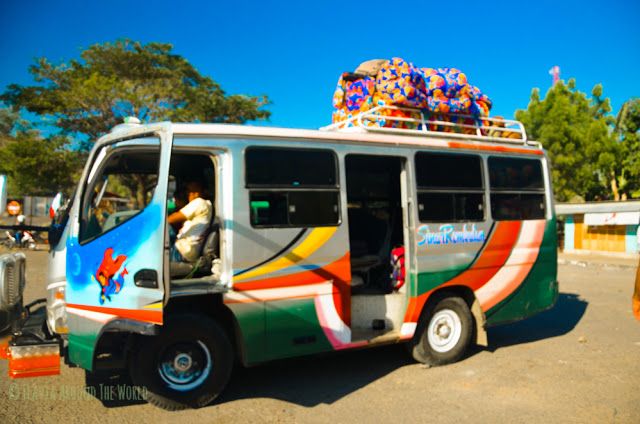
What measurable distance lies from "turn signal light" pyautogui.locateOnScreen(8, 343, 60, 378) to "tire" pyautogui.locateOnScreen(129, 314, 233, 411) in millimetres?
658

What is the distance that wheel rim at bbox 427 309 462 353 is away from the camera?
6.63 m

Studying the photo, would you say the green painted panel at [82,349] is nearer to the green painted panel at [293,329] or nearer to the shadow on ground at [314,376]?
the shadow on ground at [314,376]

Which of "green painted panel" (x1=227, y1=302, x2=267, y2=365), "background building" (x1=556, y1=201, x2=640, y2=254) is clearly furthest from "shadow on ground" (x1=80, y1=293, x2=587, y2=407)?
"background building" (x1=556, y1=201, x2=640, y2=254)

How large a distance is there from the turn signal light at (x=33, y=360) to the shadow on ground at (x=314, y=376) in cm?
75

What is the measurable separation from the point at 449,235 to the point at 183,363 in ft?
11.4

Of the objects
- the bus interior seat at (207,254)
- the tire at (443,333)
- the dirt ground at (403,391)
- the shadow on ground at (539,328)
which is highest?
the bus interior seat at (207,254)

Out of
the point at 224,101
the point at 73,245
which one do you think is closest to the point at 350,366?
the point at 73,245

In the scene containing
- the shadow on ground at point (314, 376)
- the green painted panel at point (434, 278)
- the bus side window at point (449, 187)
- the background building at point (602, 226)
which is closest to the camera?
the shadow on ground at point (314, 376)

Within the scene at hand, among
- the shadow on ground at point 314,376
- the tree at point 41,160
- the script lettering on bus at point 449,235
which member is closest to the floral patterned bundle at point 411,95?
the script lettering on bus at point 449,235

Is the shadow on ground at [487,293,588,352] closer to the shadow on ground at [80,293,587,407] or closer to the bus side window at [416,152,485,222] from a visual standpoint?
the shadow on ground at [80,293,587,407]

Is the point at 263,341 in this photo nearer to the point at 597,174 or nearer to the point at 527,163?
the point at 527,163

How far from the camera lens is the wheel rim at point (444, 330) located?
6.63 meters

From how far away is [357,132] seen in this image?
6129 mm

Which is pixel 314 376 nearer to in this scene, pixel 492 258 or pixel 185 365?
pixel 185 365
